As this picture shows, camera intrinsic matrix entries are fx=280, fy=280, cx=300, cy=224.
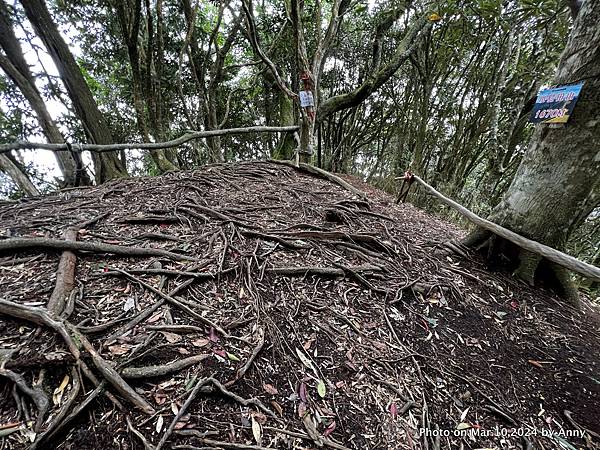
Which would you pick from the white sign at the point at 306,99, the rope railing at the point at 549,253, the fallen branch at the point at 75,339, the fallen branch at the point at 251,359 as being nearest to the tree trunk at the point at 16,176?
the fallen branch at the point at 75,339

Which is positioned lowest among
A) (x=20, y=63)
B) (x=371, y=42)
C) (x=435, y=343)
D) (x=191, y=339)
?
(x=435, y=343)

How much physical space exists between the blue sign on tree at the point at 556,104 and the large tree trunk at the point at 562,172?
7cm

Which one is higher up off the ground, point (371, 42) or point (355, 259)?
point (371, 42)

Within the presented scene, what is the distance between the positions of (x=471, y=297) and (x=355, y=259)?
993 mm

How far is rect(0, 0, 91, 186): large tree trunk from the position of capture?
14.9ft

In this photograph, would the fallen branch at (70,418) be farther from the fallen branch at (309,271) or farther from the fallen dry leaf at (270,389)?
the fallen branch at (309,271)

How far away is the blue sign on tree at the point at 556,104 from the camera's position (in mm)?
2104

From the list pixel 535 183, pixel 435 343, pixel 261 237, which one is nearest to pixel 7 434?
pixel 261 237

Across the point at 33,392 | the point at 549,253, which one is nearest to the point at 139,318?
the point at 33,392

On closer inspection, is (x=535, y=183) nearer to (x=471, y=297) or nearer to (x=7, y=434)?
(x=471, y=297)

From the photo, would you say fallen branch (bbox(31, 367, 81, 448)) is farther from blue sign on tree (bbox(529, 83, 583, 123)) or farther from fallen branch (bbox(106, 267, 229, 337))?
blue sign on tree (bbox(529, 83, 583, 123))

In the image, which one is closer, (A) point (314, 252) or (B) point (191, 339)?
(B) point (191, 339)

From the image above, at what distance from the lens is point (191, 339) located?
4.96ft

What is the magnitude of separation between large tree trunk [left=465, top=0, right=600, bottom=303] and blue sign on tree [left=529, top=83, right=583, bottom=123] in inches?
2.8
